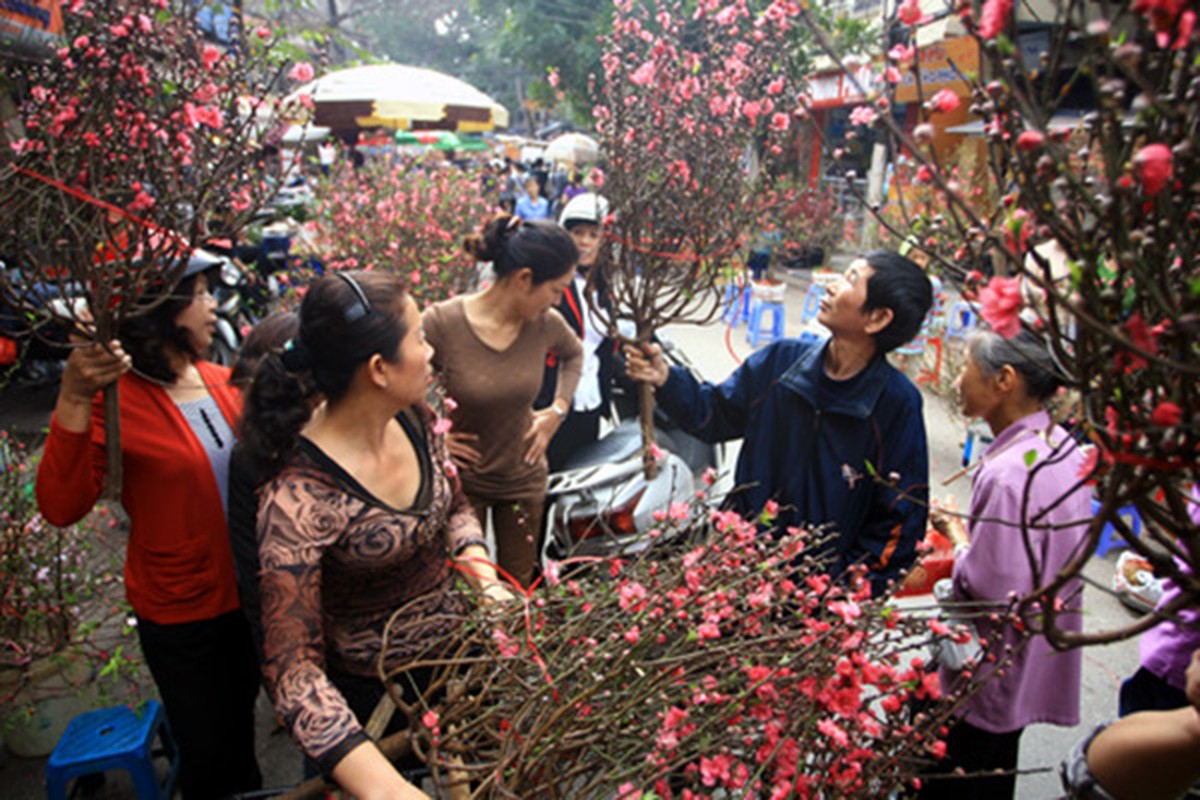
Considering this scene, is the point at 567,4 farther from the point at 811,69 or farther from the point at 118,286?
the point at 118,286

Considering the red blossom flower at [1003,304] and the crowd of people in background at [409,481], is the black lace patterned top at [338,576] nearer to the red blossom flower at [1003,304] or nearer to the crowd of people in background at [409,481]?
the crowd of people in background at [409,481]

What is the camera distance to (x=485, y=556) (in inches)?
78.7

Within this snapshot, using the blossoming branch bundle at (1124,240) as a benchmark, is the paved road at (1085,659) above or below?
below

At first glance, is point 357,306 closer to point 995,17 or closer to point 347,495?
point 347,495

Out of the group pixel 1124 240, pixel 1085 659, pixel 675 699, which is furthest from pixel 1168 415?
pixel 1085 659

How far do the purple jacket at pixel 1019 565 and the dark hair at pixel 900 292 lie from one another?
420mm

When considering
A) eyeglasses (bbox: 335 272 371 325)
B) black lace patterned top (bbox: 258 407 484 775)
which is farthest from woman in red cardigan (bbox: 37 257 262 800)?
eyeglasses (bbox: 335 272 371 325)

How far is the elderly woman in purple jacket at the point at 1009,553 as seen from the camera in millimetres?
1891

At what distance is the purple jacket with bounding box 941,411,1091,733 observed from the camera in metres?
1.88

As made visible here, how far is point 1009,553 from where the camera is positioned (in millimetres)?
1890

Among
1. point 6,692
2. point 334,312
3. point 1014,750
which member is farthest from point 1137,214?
point 6,692

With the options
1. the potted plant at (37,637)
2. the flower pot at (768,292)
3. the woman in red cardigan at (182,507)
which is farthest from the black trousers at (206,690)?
the flower pot at (768,292)

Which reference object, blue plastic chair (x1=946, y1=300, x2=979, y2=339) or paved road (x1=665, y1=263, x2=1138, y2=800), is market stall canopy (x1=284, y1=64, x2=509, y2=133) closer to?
paved road (x1=665, y1=263, x2=1138, y2=800)

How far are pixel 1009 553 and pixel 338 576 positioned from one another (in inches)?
65.9
